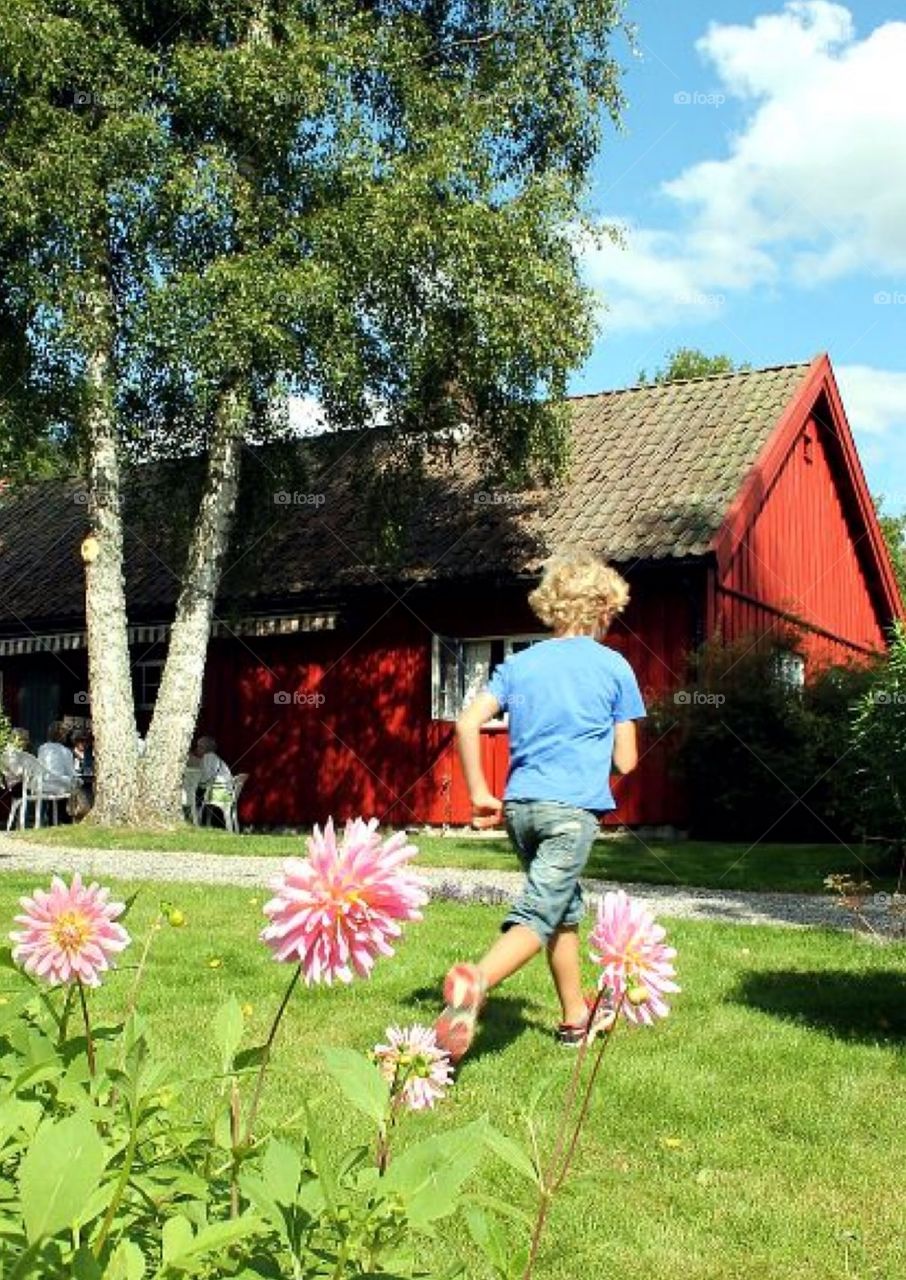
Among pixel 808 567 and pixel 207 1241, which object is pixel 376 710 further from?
pixel 207 1241

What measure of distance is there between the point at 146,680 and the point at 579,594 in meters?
18.9

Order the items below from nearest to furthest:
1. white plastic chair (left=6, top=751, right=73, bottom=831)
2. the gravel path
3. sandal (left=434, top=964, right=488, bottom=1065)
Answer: sandal (left=434, top=964, right=488, bottom=1065) < the gravel path < white plastic chair (left=6, top=751, right=73, bottom=831)

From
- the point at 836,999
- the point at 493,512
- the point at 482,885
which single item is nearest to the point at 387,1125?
the point at 836,999

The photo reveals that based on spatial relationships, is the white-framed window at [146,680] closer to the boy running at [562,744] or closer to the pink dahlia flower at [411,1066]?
the boy running at [562,744]

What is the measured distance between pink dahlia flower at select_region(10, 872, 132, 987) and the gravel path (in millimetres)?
6348

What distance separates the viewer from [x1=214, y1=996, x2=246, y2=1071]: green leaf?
167 centimetres

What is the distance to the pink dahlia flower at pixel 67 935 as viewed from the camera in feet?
6.05

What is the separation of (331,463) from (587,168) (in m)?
6.66

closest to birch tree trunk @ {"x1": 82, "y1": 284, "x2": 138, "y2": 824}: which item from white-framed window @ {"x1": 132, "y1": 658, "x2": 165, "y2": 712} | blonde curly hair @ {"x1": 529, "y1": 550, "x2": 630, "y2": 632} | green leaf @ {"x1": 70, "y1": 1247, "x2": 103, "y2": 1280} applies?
white-framed window @ {"x1": 132, "y1": 658, "x2": 165, "y2": 712}

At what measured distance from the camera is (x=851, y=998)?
20.1 feet

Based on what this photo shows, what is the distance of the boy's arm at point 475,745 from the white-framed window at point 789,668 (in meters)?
12.6

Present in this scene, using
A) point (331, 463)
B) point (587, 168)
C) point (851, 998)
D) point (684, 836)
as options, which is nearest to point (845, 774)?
point (684, 836)

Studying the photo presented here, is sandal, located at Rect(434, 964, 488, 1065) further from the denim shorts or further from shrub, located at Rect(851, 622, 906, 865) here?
shrub, located at Rect(851, 622, 906, 865)

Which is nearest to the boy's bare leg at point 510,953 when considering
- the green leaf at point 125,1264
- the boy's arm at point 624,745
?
the boy's arm at point 624,745
